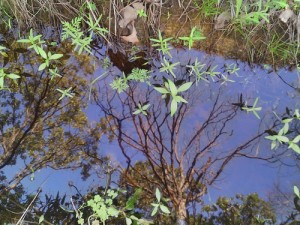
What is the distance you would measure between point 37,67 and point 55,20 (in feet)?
0.82

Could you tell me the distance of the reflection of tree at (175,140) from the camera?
1885 mm

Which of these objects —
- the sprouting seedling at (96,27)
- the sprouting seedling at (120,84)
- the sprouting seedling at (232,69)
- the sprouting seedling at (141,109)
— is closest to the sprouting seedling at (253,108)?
the sprouting seedling at (232,69)

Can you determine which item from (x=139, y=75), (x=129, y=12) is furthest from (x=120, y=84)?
(x=129, y=12)

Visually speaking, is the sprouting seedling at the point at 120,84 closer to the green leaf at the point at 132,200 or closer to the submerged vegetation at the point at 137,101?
the submerged vegetation at the point at 137,101

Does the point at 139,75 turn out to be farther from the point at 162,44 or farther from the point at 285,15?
the point at 285,15

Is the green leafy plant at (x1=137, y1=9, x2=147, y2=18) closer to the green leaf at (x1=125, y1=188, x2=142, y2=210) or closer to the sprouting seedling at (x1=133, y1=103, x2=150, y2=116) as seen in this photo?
the sprouting seedling at (x1=133, y1=103, x2=150, y2=116)

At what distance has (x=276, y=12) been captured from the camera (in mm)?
1909

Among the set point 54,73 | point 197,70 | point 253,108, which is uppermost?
point 197,70

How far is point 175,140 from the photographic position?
6.43 ft

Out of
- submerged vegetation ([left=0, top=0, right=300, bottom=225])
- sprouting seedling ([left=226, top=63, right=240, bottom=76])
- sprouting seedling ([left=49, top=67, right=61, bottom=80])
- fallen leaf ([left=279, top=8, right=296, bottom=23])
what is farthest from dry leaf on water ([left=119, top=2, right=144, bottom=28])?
fallen leaf ([left=279, top=8, right=296, bottom=23])

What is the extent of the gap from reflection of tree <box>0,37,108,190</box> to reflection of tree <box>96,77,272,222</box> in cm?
13

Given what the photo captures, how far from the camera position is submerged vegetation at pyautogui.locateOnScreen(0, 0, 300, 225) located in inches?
72.7

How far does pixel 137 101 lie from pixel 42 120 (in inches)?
17.5

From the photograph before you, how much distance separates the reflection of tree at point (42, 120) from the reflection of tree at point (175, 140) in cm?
13
